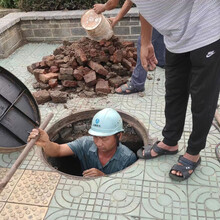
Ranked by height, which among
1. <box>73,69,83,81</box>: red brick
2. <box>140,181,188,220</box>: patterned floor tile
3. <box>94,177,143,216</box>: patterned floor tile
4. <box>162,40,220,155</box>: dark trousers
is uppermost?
<box>162,40,220,155</box>: dark trousers

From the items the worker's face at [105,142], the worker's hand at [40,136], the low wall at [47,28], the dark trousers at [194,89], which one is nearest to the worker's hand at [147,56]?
the dark trousers at [194,89]

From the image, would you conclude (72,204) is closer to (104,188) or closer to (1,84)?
(104,188)

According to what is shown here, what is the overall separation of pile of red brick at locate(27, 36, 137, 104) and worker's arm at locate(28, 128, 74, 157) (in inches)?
37.1

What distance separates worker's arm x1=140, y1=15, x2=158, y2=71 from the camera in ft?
7.10

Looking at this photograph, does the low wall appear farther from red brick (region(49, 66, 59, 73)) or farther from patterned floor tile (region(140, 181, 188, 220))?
patterned floor tile (region(140, 181, 188, 220))

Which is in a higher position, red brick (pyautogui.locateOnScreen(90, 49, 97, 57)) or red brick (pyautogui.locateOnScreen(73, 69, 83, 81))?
red brick (pyautogui.locateOnScreen(90, 49, 97, 57))

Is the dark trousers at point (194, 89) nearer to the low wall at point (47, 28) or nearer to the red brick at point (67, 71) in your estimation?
the red brick at point (67, 71)

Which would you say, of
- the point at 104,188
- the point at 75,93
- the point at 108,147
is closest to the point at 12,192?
the point at 104,188

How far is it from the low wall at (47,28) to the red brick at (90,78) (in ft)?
6.40

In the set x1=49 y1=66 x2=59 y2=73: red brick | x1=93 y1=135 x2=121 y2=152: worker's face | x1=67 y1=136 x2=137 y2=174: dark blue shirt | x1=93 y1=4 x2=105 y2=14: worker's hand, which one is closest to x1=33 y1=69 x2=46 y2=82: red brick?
x1=49 y1=66 x2=59 y2=73: red brick

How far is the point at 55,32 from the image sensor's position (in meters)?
5.66

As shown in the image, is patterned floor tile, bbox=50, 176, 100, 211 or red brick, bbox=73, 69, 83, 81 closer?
patterned floor tile, bbox=50, 176, 100, 211

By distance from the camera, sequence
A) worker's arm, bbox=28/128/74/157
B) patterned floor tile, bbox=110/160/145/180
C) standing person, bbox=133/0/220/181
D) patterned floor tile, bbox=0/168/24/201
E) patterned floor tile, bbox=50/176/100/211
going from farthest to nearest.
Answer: worker's arm, bbox=28/128/74/157 < patterned floor tile, bbox=110/160/145/180 < patterned floor tile, bbox=0/168/24/201 < patterned floor tile, bbox=50/176/100/211 < standing person, bbox=133/0/220/181

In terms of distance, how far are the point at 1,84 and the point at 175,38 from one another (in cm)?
209
